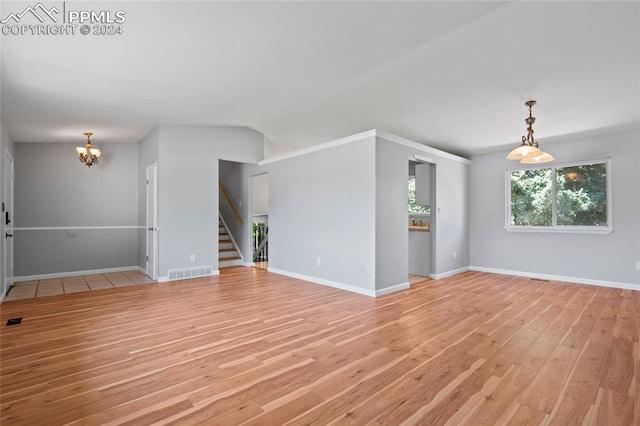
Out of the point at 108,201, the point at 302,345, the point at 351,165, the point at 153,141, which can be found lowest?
the point at 302,345

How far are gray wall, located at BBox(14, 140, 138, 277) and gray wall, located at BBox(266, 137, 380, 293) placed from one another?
3.12 meters

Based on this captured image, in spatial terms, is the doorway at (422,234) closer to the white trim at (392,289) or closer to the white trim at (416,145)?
the white trim at (416,145)

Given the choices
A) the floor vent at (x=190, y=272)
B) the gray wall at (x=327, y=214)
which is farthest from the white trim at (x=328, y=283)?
the floor vent at (x=190, y=272)

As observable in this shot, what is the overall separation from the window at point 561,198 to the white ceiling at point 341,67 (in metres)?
0.89

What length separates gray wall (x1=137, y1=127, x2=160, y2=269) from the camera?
5.81m

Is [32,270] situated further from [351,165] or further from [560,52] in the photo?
[560,52]

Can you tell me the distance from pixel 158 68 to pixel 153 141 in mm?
2884

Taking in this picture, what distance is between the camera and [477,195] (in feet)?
22.0

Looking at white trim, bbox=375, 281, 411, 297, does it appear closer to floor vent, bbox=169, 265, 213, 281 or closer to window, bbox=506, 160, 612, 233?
window, bbox=506, 160, 612, 233

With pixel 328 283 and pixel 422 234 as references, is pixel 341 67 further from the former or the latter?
pixel 422 234

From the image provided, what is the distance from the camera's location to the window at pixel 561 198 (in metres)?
5.23

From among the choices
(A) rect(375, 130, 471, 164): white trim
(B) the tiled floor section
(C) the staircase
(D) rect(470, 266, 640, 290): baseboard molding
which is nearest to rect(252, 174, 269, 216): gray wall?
(C) the staircase

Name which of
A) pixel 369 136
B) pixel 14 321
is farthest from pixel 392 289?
pixel 14 321

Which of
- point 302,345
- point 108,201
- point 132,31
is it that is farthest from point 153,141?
point 302,345
